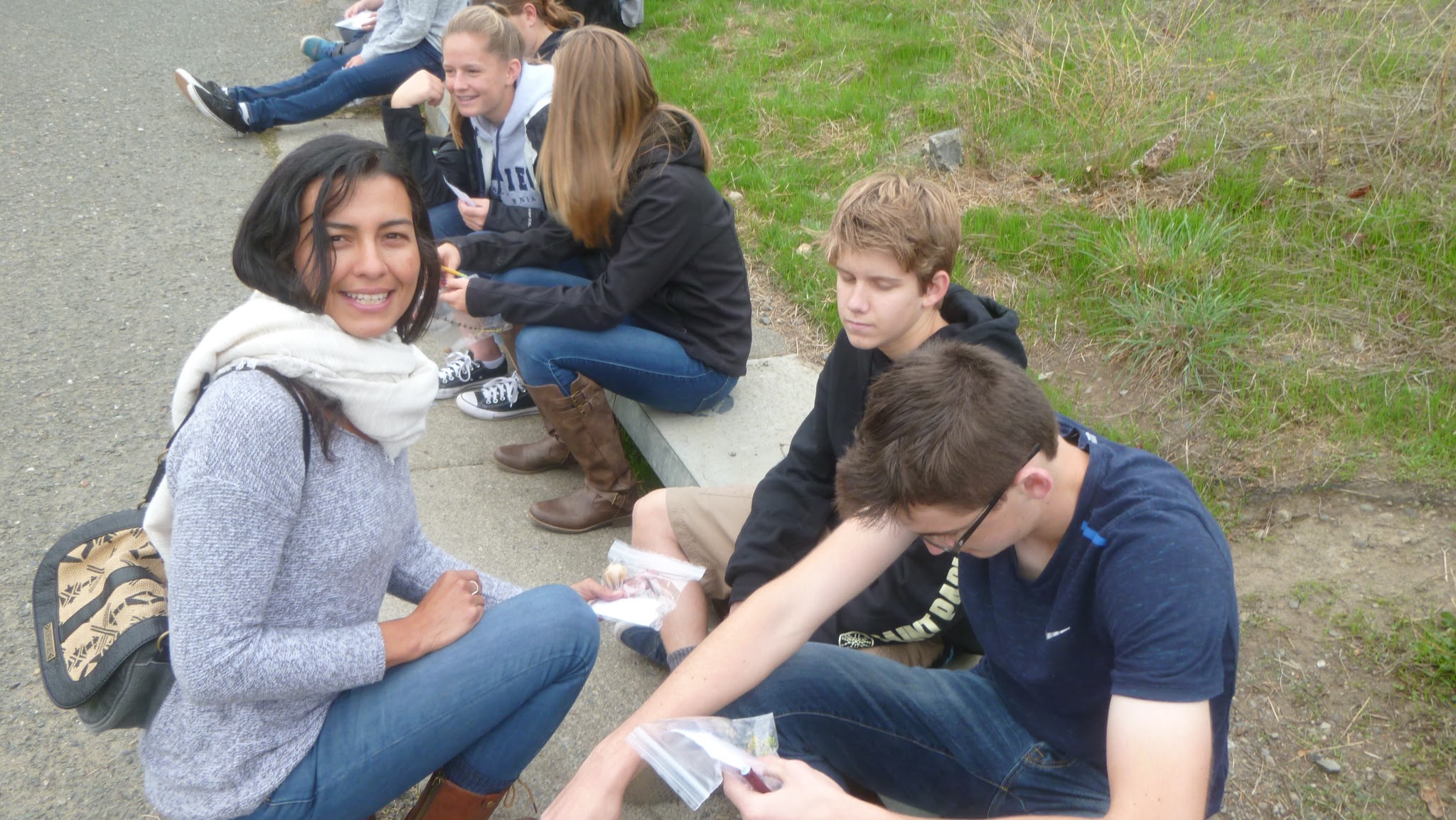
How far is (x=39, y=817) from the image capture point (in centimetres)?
238

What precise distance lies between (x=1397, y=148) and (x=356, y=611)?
165 inches

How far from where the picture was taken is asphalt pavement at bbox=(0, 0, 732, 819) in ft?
8.61

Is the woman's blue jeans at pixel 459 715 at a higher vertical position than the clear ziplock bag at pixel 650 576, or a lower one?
higher

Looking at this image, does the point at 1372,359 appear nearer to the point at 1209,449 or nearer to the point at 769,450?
the point at 1209,449

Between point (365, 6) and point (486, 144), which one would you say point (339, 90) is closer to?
point (365, 6)

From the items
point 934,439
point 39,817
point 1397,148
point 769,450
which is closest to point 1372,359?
point 1397,148

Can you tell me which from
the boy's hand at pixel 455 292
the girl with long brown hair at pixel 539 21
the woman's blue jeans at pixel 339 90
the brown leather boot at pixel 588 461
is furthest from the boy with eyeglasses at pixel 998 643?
the woman's blue jeans at pixel 339 90

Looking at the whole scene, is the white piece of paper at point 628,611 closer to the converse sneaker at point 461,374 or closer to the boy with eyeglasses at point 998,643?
the boy with eyeglasses at point 998,643

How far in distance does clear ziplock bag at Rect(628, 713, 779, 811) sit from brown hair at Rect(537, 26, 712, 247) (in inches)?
74.3

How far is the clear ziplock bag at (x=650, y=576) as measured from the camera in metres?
2.71

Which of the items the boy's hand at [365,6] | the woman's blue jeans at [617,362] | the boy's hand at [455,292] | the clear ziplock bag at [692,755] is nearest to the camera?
the clear ziplock bag at [692,755]

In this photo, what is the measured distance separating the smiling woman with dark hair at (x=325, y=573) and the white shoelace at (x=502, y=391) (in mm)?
1976

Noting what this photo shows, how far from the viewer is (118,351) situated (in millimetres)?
4316

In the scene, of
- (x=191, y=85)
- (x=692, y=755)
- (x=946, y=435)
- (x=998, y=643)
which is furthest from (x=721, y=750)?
(x=191, y=85)
